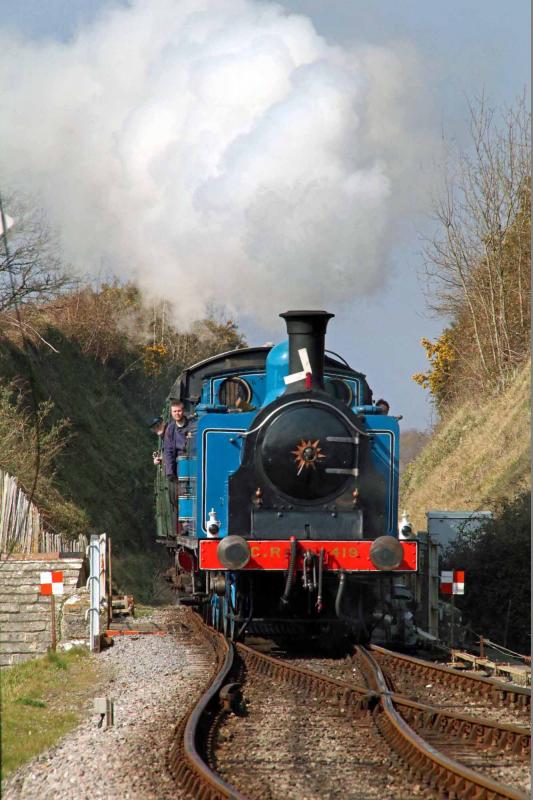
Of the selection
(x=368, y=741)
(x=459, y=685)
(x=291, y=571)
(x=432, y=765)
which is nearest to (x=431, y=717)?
(x=368, y=741)

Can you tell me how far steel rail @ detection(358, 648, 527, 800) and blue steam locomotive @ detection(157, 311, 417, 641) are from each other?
123 inches

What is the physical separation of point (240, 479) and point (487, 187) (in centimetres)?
1952

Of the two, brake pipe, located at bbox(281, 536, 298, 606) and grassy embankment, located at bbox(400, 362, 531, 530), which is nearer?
brake pipe, located at bbox(281, 536, 298, 606)

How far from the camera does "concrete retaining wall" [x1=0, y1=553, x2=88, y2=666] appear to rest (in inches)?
575

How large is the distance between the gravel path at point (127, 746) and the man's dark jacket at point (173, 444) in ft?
10.2

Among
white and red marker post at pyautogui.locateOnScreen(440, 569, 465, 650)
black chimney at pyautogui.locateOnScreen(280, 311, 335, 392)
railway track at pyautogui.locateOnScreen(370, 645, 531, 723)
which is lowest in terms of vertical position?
railway track at pyautogui.locateOnScreen(370, 645, 531, 723)

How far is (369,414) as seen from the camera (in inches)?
461

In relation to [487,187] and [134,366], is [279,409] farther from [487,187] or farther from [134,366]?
[134,366]

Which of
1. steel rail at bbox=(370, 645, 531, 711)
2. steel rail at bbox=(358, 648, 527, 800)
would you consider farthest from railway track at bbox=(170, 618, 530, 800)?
steel rail at bbox=(370, 645, 531, 711)

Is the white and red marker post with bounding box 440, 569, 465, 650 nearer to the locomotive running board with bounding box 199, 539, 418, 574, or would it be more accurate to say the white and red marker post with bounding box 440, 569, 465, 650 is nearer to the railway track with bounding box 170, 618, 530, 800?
the locomotive running board with bounding box 199, 539, 418, 574

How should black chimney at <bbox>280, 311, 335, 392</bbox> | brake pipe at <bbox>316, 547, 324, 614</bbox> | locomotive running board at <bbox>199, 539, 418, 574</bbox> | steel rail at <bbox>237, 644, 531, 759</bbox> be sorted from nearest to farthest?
steel rail at <bbox>237, 644, 531, 759</bbox> → brake pipe at <bbox>316, 547, 324, 614</bbox> → locomotive running board at <bbox>199, 539, 418, 574</bbox> → black chimney at <bbox>280, 311, 335, 392</bbox>

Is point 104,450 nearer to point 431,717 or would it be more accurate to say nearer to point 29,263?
point 29,263

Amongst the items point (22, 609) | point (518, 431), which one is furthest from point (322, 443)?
point (518, 431)

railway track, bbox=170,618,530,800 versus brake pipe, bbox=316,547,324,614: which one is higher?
brake pipe, bbox=316,547,324,614
